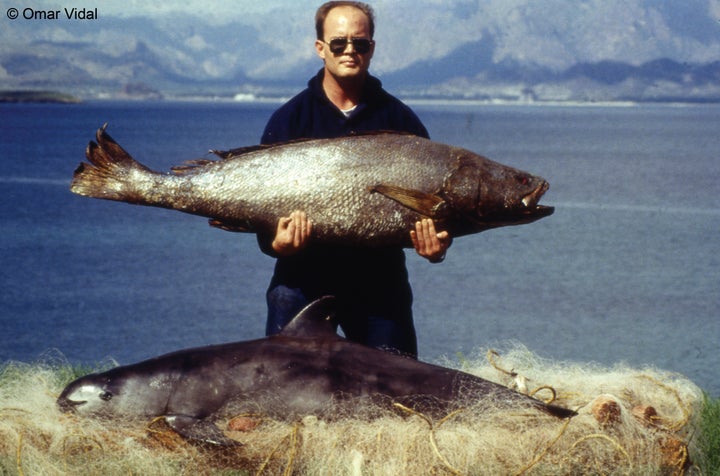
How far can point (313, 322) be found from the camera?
6336 mm

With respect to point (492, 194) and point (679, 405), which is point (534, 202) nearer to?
point (492, 194)

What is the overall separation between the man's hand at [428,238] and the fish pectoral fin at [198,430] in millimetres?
1540

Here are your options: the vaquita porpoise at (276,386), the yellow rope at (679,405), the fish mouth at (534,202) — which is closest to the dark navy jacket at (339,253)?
the vaquita porpoise at (276,386)

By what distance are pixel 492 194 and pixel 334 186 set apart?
0.92 meters

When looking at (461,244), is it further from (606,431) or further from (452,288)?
(606,431)

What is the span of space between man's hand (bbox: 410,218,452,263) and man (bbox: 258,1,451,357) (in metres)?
0.46

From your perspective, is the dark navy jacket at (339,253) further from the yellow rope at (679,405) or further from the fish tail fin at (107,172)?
the yellow rope at (679,405)

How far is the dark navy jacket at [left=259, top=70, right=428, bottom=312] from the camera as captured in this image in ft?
22.3

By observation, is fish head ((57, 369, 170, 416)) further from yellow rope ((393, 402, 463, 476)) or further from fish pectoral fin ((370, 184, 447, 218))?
fish pectoral fin ((370, 184, 447, 218))

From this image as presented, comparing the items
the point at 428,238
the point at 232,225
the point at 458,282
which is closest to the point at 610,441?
the point at 428,238

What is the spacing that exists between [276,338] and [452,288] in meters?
16.2

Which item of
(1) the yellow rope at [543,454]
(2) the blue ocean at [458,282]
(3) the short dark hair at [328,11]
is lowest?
(2) the blue ocean at [458,282]

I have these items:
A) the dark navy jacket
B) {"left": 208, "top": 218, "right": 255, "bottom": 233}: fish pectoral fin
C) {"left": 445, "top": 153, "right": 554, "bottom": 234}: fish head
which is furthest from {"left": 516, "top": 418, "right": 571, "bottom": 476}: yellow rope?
{"left": 208, "top": 218, "right": 255, "bottom": 233}: fish pectoral fin

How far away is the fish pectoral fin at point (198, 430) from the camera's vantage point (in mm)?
5457
